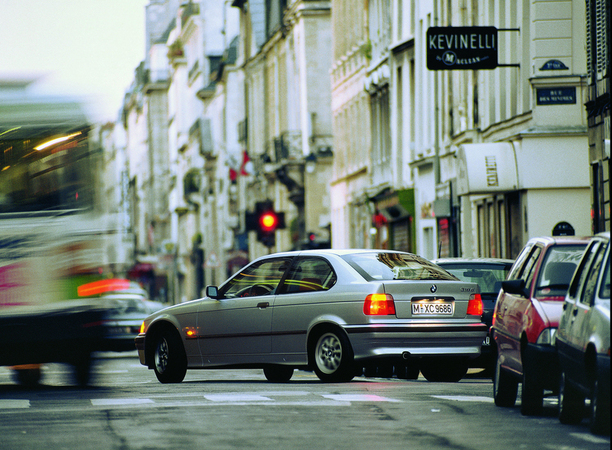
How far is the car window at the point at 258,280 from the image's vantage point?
14.7m

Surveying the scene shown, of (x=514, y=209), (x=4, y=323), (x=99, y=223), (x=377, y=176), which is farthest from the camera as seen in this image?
(x=377, y=176)

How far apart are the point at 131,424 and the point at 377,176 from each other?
34230 mm

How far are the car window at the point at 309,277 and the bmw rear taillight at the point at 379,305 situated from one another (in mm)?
598

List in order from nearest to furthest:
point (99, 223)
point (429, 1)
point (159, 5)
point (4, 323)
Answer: point (4, 323) < point (99, 223) < point (429, 1) < point (159, 5)

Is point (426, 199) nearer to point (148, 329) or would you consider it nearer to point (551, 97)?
point (551, 97)

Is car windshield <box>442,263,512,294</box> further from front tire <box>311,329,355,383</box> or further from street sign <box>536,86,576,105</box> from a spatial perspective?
street sign <box>536,86,576,105</box>

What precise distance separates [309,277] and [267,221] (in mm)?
25700

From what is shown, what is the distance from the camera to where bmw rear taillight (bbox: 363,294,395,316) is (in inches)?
531

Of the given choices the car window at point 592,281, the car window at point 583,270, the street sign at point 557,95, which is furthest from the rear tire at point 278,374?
the street sign at point 557,95

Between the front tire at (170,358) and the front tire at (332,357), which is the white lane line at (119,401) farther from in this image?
the front tire at (170,358)

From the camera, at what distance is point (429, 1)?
37.1m

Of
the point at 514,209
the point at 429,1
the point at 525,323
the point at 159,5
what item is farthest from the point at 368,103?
the point at 159,5

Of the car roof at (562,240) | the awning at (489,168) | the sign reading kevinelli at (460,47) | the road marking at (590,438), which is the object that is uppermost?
the sign reading kevinelli at (460,47)

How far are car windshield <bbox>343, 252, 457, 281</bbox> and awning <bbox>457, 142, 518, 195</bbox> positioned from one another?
13289 millimetres
